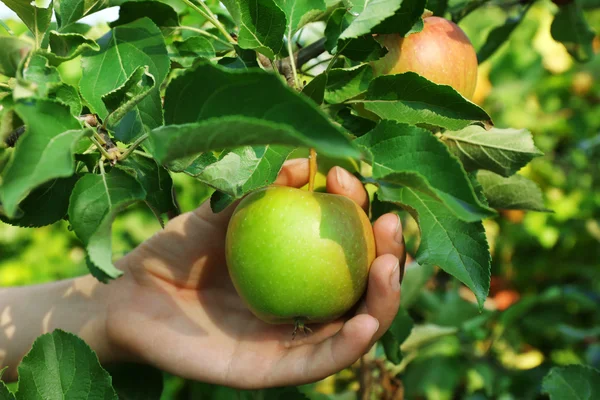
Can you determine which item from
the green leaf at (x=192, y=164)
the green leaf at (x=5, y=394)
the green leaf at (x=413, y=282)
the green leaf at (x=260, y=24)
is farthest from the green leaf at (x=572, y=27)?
the green leaf at (x=5, y=394)

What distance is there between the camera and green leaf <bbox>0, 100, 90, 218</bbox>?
1.52 ft

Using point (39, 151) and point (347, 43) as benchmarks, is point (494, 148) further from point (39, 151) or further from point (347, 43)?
point (39, 151)

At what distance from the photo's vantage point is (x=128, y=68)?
Result: 2.36 feet

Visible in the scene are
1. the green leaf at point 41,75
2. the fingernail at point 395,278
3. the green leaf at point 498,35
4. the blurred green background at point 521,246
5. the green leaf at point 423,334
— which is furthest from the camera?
the blurred green background at point 521,246

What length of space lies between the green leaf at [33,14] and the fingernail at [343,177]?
0.43 m

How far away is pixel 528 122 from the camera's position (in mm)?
2660

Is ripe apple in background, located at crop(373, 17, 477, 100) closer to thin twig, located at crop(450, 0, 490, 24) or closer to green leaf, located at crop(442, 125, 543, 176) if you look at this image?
green leaf, located at crop(442, 125, 543, 176)

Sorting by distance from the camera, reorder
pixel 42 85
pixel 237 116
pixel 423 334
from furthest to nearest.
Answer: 1. pixel 423 334
2. pixel 42 85
3. pixel 237 116

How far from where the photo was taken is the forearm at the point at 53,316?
3.50 feet

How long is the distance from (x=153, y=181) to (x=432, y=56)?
43 cm

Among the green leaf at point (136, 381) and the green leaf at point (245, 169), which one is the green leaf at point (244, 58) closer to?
the green leaf at point (245, 169)

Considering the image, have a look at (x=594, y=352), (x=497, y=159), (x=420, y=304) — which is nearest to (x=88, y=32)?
(x=497, y=159)

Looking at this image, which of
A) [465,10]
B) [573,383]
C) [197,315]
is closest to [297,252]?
[197,315]

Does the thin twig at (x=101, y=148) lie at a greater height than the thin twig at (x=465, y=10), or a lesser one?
greater
